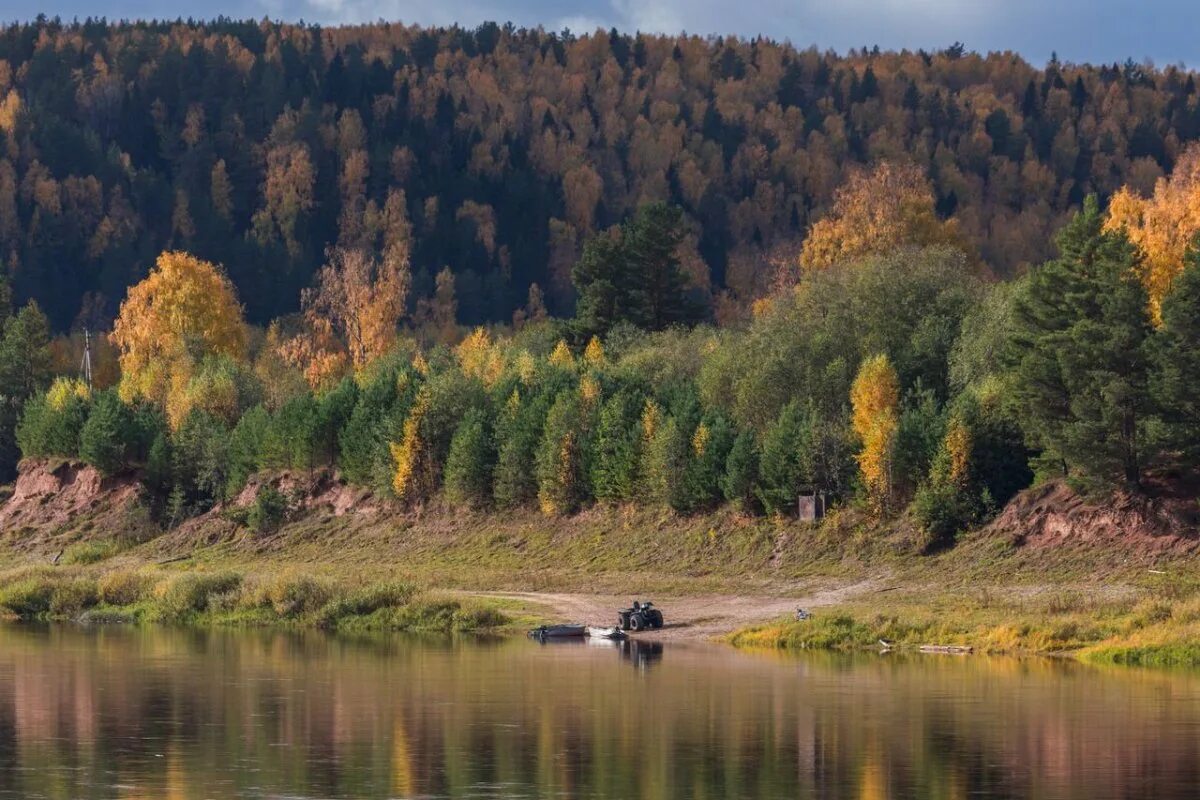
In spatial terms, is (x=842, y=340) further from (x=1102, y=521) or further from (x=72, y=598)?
(x=72, y=598)

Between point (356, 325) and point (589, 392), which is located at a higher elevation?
point (356, 325)

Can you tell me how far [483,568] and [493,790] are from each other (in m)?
51.1

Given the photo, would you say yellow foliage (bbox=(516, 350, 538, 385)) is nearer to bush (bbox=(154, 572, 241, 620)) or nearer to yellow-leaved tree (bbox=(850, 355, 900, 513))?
yellow-leaved tree (bbox=(850, 355, 900, 513))

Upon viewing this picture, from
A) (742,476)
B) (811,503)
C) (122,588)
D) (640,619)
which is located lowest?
(640,619)

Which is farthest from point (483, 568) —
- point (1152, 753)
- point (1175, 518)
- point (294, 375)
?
point (1152, 753)

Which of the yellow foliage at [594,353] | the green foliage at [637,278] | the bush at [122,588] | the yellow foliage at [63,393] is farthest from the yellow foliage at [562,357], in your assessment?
the bush at [122,588]

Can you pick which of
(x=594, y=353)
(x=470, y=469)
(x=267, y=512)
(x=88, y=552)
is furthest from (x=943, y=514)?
(x=88, y=552)

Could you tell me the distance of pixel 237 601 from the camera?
269 feet

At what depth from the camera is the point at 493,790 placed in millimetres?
40719

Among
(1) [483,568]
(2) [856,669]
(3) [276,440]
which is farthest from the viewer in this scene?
(3) [276,440]

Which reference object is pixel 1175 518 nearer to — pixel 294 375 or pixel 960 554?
pixel 960 554

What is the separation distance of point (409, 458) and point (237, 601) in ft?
70.4

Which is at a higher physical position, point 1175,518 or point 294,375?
point 294,375

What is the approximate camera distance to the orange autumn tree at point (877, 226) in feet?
404
